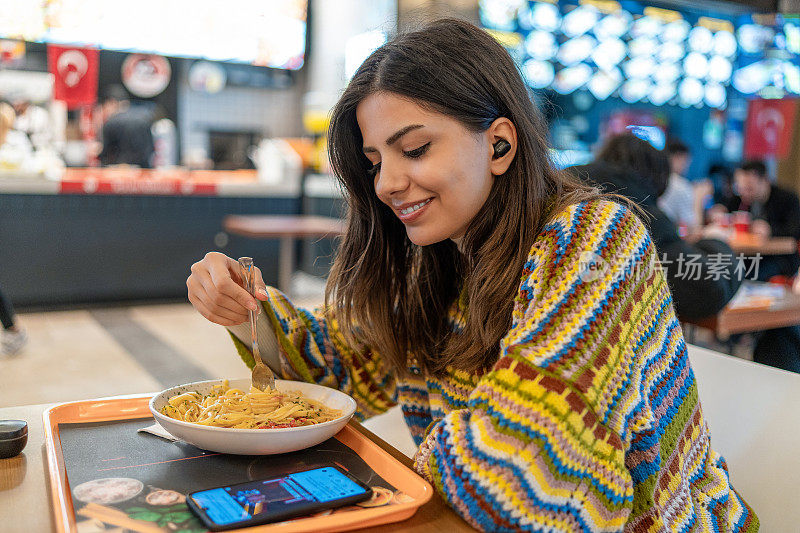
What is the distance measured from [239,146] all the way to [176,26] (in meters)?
1.47

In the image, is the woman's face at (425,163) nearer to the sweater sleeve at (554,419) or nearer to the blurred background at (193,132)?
the sweater sleeve at (554,419)

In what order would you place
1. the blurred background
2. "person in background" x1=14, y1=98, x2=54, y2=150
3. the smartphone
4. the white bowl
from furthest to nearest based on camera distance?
1. "person in background" x1=14, y1=98, x2=54, y2=150
2. the blurred background
3. the white bowl
4. the smartphone

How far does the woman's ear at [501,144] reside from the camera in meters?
1.19

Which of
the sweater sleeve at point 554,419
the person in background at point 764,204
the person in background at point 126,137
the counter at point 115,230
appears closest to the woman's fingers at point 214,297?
the sweater sleeve at point 554,419

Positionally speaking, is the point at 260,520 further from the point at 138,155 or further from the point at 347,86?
the point at 138,155

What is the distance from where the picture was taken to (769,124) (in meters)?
3.76

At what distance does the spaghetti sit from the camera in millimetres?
1096

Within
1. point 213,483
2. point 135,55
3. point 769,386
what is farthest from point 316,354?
point 135,55

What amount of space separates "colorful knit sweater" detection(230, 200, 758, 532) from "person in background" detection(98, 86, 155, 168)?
601 centimetres

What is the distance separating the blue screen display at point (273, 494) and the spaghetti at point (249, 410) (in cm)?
16

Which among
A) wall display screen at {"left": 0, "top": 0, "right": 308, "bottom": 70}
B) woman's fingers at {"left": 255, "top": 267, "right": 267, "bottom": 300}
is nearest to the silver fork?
woman's fingers at {"left": 255, "top": 267, "right": 267, "bottom": 300}

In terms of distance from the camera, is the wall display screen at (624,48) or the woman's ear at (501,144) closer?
the woman's ear at (501,144)

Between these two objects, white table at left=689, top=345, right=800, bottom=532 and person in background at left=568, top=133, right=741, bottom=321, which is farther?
person in background at left=568, top=133, right=741, bottom=321

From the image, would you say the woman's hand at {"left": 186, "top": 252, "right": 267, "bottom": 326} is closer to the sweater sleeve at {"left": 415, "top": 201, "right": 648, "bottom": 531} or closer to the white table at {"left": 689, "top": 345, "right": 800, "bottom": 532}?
the sweater sleeve at {"left": 415, "top": 201, "right": 648, "bottom": 531}
